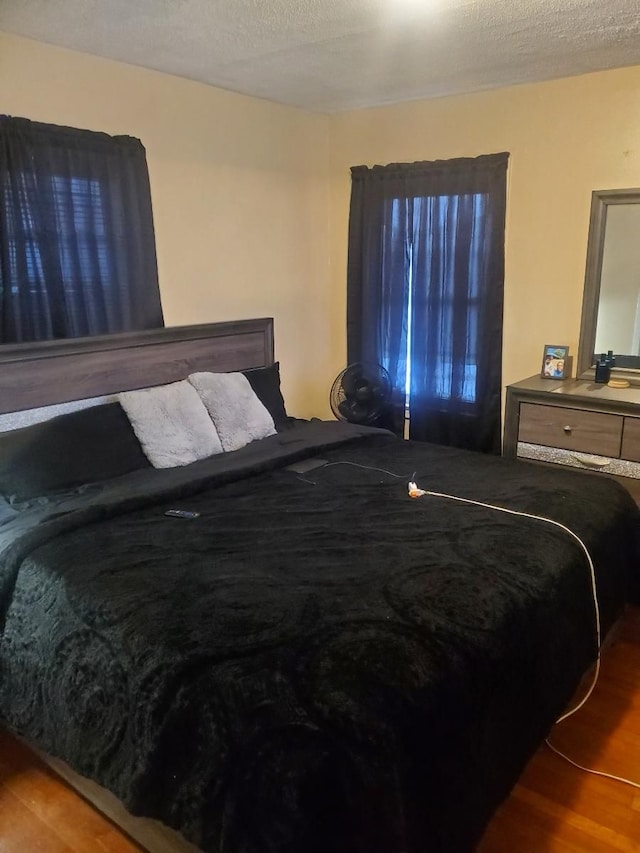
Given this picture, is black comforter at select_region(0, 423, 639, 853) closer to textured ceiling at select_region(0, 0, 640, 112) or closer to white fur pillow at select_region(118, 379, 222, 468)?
white fur pillow at select_region(118, 379, 222, 468)

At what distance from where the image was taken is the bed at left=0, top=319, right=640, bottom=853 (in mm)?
1321

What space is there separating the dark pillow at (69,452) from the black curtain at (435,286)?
1.84 metres

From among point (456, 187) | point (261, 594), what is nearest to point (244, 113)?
point (456, 187)

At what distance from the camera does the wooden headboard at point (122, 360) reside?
274 cm

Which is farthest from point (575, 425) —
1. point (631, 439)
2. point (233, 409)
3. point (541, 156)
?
point (233, 409)

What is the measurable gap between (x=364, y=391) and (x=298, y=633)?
2375 mm

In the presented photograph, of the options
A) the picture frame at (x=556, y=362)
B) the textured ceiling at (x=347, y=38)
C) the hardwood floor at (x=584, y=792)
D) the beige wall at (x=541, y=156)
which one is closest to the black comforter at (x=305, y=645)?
the hardwood floor at (x=584, y=792)

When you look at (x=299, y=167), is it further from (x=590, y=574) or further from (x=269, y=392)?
(x=590, y=574)

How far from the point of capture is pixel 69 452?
2.58 meters

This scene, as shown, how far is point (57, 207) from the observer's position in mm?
2816

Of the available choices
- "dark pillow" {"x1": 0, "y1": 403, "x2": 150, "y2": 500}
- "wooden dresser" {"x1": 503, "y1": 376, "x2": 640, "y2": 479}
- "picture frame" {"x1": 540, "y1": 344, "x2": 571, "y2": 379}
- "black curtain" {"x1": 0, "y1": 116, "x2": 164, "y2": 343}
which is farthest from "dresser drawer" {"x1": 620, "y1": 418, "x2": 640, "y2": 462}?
"black curtain" {"x1": 0, "y1": 116, "x2": 164, "y2": 343}

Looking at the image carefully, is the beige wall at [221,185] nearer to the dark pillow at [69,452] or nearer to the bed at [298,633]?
the dark pillow at [69,452]

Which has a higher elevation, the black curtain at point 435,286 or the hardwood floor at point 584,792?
the black curtain at point 435,286

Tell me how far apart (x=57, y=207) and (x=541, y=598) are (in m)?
2.46
